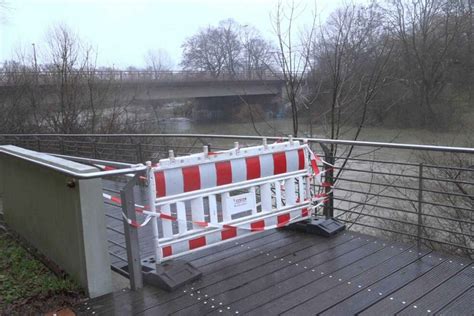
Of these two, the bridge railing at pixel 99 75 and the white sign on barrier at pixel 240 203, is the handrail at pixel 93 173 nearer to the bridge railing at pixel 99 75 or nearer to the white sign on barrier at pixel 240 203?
the white sign on barrier at pixel 240 203

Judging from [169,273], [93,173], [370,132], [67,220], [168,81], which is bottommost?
[370,132]

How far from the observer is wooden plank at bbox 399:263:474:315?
10.1 feet

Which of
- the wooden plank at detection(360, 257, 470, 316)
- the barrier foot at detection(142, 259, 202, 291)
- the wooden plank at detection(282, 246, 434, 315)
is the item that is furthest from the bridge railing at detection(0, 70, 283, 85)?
the barrier foot at detection(142, 259, 202, 291)

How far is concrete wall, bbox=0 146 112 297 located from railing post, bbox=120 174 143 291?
17 cm

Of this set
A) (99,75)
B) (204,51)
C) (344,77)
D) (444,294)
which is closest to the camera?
(444,294)

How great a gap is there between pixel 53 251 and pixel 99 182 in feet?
3.31

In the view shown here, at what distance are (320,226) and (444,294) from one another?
1578mm

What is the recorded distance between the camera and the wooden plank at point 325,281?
10.5 feet

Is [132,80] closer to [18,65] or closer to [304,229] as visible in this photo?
[18,65]

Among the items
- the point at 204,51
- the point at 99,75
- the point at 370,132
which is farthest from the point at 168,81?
the point at 204,51

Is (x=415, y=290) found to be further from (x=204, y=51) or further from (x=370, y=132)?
Answer: (x=204, y=51)

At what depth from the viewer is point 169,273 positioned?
3607 millimetres

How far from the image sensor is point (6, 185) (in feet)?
17.2

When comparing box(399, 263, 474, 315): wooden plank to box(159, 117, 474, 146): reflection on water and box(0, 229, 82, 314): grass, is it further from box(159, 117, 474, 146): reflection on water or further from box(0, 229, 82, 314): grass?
box(159, 117, 474, 146): reflection on water
